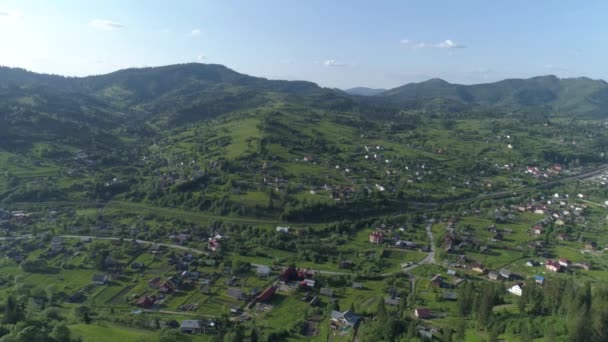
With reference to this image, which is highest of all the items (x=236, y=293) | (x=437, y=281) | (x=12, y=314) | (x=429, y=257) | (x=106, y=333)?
(x=12, y=314)

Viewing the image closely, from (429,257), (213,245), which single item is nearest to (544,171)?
(429,257)

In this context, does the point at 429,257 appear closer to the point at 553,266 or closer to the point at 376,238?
the point at 376,238

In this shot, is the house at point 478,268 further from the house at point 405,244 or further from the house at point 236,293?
the house at point 236,293

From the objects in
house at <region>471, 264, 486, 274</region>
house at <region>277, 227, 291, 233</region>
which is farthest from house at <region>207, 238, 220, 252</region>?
house at <region>471, 264, 486, 274</region>

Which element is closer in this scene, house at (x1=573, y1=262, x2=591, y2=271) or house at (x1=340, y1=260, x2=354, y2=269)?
house at (x1=573, y1=262, x2=591, y2=271)

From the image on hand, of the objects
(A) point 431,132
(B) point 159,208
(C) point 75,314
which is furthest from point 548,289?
(A) point 431,132

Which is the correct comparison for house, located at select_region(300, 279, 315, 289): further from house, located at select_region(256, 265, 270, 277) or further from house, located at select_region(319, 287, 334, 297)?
house, located at select_region(256, 265, 270, 277)

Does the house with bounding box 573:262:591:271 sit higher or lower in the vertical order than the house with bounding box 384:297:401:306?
higher

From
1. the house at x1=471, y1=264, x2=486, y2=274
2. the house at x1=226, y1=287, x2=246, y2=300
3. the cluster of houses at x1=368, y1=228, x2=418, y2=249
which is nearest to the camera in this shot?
the house at x1=226, y1=287, x2=246, y2=300
